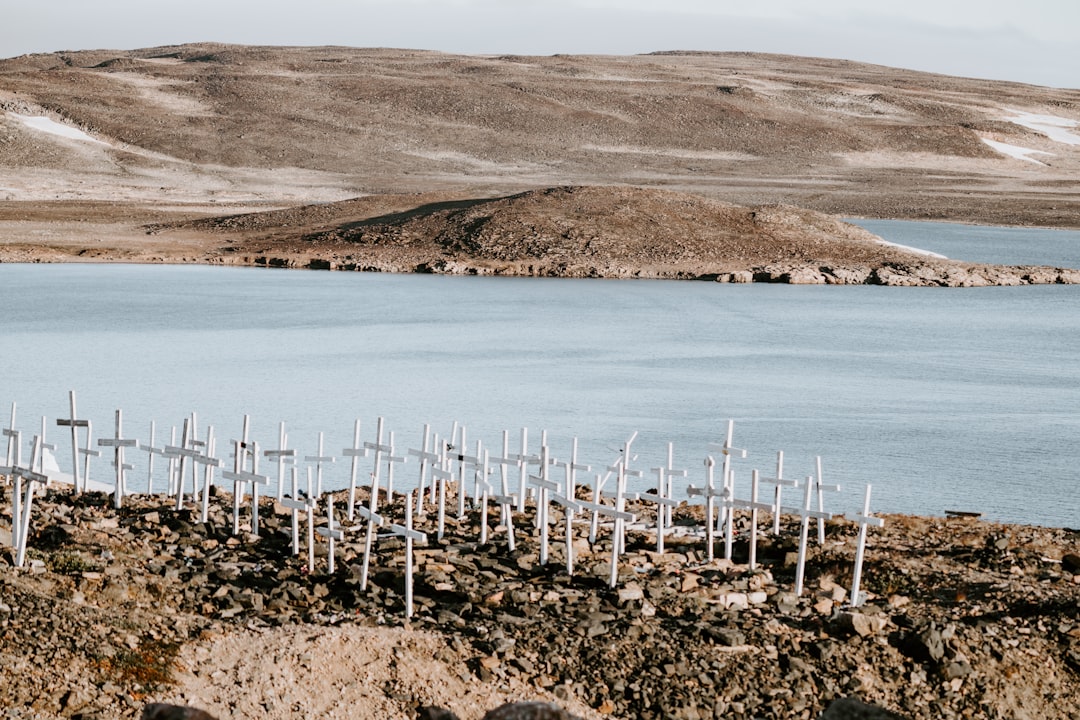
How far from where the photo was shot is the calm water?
1805 centimetres

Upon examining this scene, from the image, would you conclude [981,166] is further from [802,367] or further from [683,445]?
[683,445]

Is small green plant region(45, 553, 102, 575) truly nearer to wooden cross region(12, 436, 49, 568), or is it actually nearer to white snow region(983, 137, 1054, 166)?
wooden cross region(12, 436, 49, 568)

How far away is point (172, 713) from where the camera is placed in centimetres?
618

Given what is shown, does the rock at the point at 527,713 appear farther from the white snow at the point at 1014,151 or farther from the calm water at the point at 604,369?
the white snow at the point at 1014,151

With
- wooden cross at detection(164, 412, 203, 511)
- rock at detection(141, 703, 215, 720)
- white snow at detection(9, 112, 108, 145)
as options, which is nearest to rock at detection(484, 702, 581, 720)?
rock at detection(141, 703, 215, 720)

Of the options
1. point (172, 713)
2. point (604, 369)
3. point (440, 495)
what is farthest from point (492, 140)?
point (172, 713)

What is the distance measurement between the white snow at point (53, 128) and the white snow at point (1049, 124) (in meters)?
70.1

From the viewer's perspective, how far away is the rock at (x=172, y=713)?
20.0 ft

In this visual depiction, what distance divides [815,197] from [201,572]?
70.5m

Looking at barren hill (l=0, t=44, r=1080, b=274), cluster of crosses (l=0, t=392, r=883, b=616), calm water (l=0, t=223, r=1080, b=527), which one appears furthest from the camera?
barren hill (l=0, t=44, r=1080, b=274)

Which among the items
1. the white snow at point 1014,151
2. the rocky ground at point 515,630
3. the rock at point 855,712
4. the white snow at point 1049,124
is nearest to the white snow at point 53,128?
the white snow at point 1014,151

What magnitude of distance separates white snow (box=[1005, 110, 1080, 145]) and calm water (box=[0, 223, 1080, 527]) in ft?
276

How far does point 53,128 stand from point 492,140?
26030 millimetres

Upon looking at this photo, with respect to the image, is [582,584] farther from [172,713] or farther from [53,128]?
[53,128]
